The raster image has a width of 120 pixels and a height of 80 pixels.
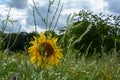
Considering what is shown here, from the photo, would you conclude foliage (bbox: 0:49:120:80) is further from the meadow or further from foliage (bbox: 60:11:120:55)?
foliage (bbox: 60:11:120:55)

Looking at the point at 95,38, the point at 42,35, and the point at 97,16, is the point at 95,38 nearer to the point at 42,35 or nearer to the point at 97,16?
the point at 97,16

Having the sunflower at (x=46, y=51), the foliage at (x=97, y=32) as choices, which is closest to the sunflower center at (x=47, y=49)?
the sunflower at (x=46, y=51)

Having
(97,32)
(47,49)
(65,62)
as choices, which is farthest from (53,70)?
(97,32)

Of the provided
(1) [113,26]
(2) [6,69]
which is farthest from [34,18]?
(1) [113,26]

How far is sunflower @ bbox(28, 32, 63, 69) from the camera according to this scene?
2.44 metres

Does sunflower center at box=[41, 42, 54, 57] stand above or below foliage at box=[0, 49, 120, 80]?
above

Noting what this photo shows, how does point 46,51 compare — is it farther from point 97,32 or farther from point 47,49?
point 97,32

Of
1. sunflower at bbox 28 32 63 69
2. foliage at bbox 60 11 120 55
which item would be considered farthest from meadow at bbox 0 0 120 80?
foliage at bbox 60 11 120 55

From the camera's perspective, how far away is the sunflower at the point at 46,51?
2.44 meters

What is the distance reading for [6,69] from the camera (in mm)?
3928

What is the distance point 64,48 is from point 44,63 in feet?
1.14

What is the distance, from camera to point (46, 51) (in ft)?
8.04

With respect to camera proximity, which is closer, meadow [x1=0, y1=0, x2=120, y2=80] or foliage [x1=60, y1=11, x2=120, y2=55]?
meadow [x1=0, y1=0, x2=120, y2=80]

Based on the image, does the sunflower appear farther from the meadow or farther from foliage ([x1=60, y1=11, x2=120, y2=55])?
foliage ([x1=60, y1=11, x2=120, y2=55])
